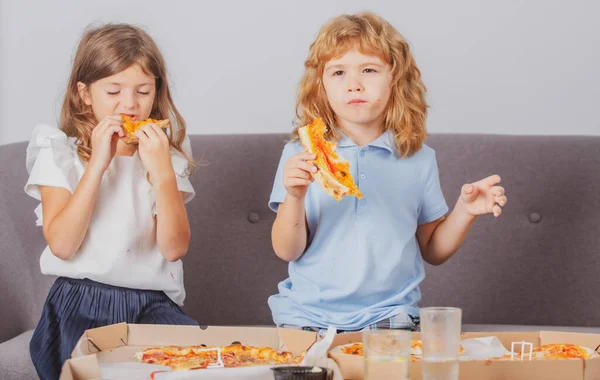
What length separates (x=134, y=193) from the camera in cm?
199

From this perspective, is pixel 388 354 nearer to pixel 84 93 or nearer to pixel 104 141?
pixel 104 141

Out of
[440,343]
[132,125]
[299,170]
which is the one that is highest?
[132,125]

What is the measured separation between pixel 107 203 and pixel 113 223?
0.17 ft

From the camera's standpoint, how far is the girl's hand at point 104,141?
1.85 m

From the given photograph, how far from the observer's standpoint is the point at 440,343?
115 centimetres

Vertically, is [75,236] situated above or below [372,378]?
above

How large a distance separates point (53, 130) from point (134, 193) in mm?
238

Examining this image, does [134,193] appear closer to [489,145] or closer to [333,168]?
[333,168]

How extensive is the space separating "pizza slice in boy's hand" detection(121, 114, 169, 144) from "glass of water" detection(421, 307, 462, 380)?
0.95 m

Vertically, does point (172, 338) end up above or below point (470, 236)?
below

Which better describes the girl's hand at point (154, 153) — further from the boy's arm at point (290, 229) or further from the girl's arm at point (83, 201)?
the boy's arm at point (290, 229)

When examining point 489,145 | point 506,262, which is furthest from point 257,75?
point 506,262

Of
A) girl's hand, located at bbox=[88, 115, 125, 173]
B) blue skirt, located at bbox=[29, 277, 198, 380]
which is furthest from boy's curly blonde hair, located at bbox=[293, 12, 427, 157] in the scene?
blue skirt, located at bbox=[29, 277, 198, 380]

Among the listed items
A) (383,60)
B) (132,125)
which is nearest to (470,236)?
(383,60)
